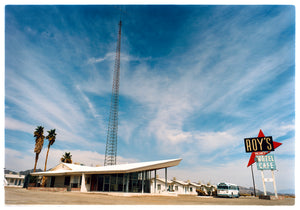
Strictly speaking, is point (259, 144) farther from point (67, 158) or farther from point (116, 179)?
point (67, 158)

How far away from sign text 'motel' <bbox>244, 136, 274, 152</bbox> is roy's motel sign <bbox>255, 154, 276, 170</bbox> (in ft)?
2.85

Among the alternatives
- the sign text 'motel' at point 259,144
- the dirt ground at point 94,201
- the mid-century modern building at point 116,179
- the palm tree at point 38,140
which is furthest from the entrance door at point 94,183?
the palm tree at point 38,140

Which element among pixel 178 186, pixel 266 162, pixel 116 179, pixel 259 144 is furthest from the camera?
pixel 178 186

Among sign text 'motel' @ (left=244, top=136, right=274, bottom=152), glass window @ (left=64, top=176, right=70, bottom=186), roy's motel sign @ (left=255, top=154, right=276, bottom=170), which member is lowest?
glass window @ (left=64, top=176, right=70, bottom=186)

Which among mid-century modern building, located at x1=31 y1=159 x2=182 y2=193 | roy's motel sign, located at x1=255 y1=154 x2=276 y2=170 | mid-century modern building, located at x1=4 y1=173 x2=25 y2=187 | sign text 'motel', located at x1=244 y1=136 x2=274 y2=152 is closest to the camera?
roy's motel sign, located at x1=255 y1=154 x2=276 y2=170

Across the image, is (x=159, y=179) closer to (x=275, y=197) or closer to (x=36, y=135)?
(x=275, y=197)

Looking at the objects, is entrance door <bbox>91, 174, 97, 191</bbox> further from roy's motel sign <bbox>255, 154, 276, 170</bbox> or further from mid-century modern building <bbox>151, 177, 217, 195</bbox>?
roy's motel sign <bbox>255, 154, 276, 170</bbox>

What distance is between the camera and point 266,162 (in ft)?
69.9

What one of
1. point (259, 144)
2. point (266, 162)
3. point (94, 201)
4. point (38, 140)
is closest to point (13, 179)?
point (38, 140)

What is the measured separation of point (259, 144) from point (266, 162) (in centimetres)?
206

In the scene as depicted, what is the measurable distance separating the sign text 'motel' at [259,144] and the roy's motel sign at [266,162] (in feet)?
2.85

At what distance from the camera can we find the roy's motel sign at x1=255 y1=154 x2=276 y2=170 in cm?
2106

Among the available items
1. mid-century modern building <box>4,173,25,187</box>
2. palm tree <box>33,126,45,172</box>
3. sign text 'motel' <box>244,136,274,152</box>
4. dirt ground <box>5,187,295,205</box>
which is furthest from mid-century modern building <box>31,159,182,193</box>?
mid-century modern building <box>4,173,25,187</box>

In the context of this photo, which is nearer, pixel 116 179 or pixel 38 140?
pixel 116 179
